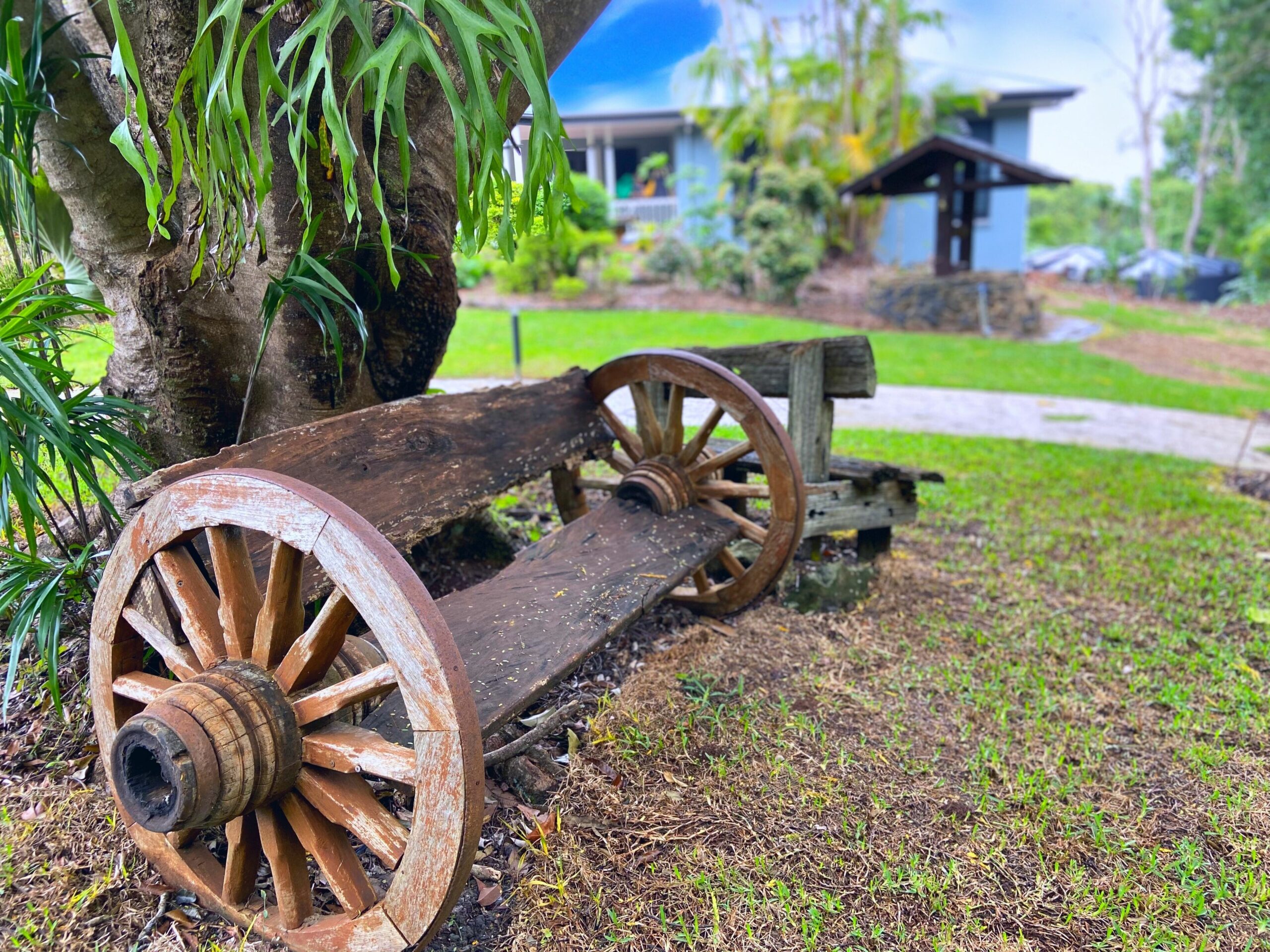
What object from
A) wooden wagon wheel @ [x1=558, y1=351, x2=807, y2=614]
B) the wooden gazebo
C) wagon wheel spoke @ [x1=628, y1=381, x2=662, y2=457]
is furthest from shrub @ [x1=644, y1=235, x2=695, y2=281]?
wagon wheel spoke @ [x1=628, y1=381, x2=662, y2=457]

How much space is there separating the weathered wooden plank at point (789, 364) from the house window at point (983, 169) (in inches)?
693

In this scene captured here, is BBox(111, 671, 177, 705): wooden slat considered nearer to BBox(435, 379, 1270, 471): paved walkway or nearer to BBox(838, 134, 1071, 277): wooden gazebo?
BBox(435, 379, 1270, 471): paved walkway

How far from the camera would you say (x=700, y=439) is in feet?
11.6

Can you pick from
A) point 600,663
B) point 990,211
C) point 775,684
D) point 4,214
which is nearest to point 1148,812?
point 775,684

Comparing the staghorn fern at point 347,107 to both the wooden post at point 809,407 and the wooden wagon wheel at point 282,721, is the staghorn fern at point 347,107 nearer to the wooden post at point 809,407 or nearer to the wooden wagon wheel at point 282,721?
the wooden wagon wheel at point 282,721

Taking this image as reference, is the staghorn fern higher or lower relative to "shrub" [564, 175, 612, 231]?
lower

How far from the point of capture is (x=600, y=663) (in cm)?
335

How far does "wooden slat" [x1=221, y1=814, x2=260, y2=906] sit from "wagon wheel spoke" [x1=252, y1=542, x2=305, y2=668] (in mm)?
395

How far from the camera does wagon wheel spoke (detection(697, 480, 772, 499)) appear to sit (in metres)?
3.38

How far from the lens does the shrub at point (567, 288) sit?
47.0 ft

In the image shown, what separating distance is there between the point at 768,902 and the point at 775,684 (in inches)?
41.2

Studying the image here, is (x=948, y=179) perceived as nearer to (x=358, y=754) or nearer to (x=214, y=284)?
(x=214, y=284)

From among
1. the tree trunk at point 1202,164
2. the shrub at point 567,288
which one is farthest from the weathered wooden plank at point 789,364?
the tree trunk at point 1202,164

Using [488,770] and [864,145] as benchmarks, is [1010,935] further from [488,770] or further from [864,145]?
[864,145]
